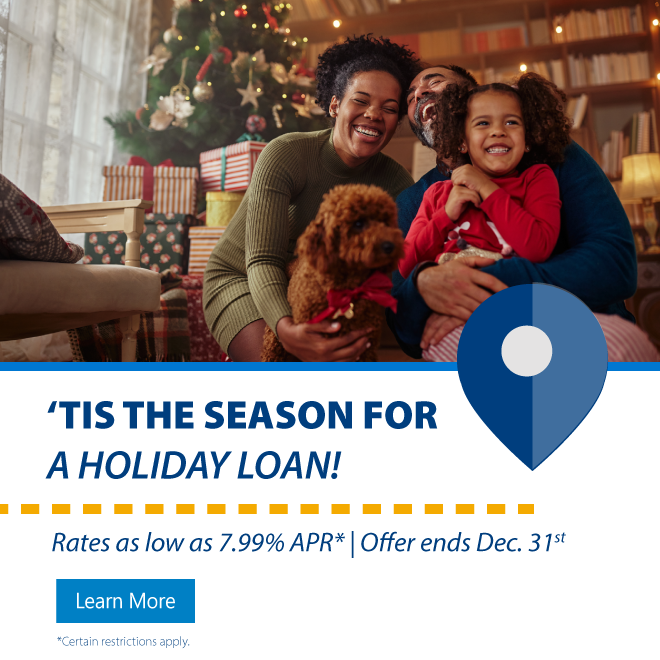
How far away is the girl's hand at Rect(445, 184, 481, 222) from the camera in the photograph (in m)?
0.81

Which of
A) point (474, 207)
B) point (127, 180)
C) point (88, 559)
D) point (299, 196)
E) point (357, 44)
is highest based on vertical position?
point (127, 180)

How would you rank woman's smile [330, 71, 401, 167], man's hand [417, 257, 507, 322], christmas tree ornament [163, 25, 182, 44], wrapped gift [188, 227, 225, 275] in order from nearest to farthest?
man's hand [417, 257, 507, 322]
woman's smile [330, 71, 401, 167]
wrapped gift [188, 227, 225, 275]
christmas tree ornament [163, 25, 182, 44]

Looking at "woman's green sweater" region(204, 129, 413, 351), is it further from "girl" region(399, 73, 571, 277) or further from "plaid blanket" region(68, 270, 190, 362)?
"plaid blanket" region(68, 270, 190, 362)

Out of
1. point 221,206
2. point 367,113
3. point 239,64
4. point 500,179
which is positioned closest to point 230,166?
point 221,206

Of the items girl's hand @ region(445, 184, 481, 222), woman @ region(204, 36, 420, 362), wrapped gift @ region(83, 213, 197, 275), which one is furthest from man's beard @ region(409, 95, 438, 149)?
wrapped gift @ region(83, 213, 197, 275)

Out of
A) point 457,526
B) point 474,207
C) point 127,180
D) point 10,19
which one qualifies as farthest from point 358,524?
point 10,19

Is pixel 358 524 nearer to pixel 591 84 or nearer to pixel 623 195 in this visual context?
pixel 623 195

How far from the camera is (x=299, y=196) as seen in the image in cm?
112

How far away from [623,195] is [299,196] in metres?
2.72

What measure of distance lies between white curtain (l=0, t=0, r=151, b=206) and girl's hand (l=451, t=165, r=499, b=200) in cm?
222

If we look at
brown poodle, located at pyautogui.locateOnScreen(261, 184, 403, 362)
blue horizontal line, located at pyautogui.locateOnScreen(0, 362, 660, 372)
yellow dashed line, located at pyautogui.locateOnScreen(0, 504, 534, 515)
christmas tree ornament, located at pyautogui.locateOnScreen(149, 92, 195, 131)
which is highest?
christmas tree ornament, located at pyautogui.locateOnScreen(149, 92, 195, 131)

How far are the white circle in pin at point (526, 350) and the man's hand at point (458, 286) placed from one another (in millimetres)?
248

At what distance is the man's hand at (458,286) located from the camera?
0.75 metres

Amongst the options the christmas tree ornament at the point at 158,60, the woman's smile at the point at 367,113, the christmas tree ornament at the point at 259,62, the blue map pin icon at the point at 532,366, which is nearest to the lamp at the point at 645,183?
the christmas tree ornament at the point at 259,62
